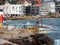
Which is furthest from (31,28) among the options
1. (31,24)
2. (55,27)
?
(55,27)

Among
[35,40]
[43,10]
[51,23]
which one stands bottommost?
[35,40]

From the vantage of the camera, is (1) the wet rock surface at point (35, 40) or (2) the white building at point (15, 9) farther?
(2) the white building at point (15, 9)

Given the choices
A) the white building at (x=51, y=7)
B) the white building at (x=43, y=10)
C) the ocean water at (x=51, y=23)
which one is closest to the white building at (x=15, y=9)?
the ocean water at (x=51, y=23)

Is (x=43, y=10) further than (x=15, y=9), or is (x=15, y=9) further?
(x=43, y=10)

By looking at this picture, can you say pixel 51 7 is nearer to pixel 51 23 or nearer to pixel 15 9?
pixel 51 23

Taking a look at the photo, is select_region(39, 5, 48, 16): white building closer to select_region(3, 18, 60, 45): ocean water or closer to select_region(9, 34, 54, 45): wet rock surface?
select_region(3, 18, 60, 45): ocean water

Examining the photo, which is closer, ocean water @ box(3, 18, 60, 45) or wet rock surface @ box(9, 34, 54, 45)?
wet rock surface @ box(9, 34, 54, 45)

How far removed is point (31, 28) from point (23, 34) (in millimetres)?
248

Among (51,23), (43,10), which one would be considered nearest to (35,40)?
(51,23)

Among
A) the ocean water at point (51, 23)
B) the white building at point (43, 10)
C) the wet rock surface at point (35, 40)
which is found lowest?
the wet rock surface at point (35, 40)

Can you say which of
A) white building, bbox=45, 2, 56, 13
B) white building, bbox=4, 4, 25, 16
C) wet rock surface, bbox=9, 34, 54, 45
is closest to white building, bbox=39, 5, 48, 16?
white building, bbox=45, 2, 56, 13

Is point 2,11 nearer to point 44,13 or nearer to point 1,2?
point 1,2

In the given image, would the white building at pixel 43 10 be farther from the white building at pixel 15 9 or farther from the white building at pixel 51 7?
the white building at pixel 15 9

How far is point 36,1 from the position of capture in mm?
6469
